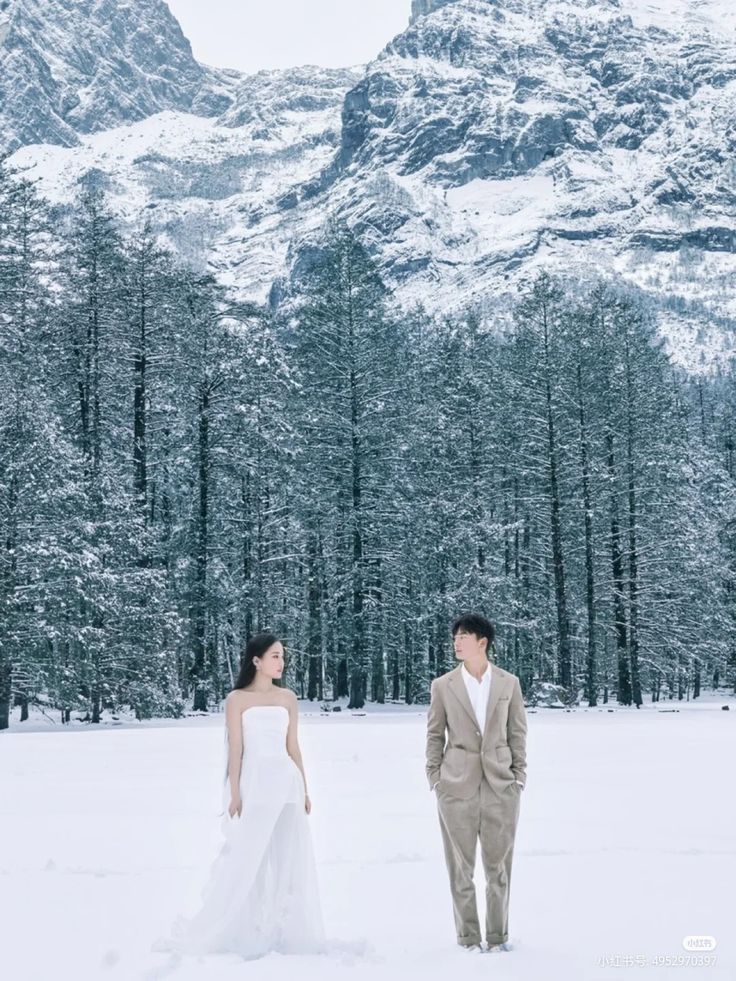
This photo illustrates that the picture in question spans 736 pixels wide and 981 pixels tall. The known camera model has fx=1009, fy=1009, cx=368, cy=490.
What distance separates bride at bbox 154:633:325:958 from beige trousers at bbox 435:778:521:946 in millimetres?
995

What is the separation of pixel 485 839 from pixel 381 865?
3044 mm

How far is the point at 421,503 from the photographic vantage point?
3366 cm

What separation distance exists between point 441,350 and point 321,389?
28.3 feet

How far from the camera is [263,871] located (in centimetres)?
629

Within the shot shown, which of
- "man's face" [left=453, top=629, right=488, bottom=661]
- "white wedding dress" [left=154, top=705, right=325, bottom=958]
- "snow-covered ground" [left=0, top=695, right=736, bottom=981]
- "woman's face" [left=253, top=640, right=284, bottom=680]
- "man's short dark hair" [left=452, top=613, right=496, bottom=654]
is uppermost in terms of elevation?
"man's short dark hair" [left=452, top=613, right=496, bottom=654]

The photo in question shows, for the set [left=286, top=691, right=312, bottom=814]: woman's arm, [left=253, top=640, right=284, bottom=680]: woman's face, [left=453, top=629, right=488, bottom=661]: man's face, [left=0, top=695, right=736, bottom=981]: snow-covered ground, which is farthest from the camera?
[left=286, top=691, right=312, bottom=814]: woman's arm

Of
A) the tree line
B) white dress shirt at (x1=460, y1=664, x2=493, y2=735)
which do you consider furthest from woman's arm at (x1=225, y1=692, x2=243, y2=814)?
the tree line

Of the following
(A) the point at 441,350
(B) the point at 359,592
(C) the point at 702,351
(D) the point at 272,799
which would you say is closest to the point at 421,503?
(B) the point at 359,592

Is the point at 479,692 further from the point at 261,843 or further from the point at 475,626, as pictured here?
the point at 261,843

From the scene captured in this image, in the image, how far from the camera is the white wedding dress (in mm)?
6059

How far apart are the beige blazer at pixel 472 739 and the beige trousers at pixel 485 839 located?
0.07 meters

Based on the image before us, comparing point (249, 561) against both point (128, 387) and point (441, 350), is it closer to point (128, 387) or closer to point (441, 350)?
point (128, 387)

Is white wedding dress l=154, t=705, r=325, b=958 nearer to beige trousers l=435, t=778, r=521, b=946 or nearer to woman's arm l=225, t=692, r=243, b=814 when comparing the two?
woman's arm l=225, t=692, r=243, b=814

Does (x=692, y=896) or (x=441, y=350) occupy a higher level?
(x=441, y=350)
